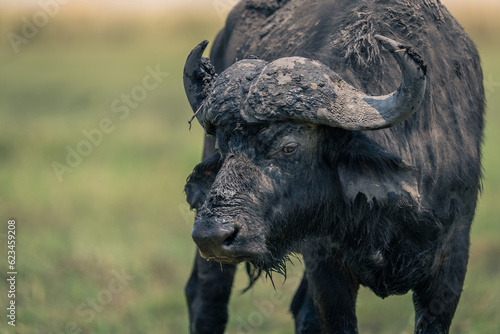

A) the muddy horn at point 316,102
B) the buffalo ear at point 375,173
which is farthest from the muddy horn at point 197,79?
the buffalo ear at point 375,173

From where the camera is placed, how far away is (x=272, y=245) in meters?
3.91

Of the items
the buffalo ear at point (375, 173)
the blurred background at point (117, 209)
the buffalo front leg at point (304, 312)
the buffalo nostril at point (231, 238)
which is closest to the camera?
the buffalo nostril at point (231, 238)

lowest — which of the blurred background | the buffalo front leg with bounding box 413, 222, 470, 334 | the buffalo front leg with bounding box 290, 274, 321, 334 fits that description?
the blurred background

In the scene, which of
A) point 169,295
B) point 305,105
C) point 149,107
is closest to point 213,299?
point 169,295

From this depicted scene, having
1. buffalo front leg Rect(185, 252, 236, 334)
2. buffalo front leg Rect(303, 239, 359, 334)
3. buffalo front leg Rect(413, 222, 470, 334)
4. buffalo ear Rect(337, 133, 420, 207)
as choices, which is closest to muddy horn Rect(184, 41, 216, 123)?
buffalo ear Rect(337, 133, 420, 207)

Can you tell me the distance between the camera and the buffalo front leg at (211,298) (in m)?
5.92

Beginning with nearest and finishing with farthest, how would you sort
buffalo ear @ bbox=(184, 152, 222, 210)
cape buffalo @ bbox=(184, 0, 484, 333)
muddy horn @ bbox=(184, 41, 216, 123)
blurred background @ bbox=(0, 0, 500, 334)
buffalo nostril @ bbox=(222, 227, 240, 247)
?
buffalo nostril @ bbox=(222, 227, 240, 247), cape buffalo @ bbox=(184, 0, 484, 333), buffalo ear @ bbox=(184, 152, 222, 210), muddy horn @ bbox=(184, 41, 216, 123), blurred background @ bbox=(0, 0, 500, 334)

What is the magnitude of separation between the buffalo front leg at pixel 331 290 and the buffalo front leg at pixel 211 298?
1353 mm

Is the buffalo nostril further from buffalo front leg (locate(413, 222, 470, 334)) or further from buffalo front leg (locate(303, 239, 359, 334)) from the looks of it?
buffalo front leg (locate(413, 222, 470, 334))

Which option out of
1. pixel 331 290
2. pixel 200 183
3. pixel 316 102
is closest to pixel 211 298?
pixel 331 290

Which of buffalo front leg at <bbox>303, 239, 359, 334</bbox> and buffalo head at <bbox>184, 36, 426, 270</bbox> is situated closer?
buffalo head at <bbox>184, 36, 426, 270</bbox>

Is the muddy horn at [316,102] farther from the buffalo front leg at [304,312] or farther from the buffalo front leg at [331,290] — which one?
the buffalo front leg at [304,312]

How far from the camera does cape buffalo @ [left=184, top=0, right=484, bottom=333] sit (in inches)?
146

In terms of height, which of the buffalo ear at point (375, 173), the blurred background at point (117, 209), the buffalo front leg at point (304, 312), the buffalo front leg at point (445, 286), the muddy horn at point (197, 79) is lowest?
the blurred background at point (117, 209)
